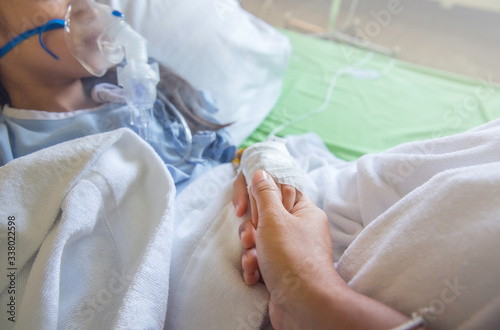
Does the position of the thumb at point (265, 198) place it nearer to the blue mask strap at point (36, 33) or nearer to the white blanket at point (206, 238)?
the white blanket at point (206, 238)

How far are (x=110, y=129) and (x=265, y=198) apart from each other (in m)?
0.49

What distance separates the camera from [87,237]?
570mm

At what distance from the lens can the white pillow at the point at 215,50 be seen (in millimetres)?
1014

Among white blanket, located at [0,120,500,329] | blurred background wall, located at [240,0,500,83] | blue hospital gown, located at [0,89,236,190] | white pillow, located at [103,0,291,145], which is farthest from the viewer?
blurred background wall, located at [240,0,500,83]

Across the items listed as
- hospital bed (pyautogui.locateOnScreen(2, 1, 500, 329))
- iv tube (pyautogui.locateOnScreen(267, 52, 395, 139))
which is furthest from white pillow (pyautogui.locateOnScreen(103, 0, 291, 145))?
hospital bed (pyautogui.locateOnScreen(2, 1, 500, 329))

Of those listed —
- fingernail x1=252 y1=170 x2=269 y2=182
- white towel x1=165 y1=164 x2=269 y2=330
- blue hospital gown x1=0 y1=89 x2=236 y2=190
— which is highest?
fingernail x1=252 y1=170 x2=269 y2=182

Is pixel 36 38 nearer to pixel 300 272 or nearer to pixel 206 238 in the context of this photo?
pixel 206 238

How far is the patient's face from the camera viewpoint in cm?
73

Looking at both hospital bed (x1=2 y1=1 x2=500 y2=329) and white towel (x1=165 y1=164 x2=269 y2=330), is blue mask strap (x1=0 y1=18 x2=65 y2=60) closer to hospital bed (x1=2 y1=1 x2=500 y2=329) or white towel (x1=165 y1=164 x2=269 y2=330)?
hospital bed (x1=2 y1=1 x2=500 y2=329)

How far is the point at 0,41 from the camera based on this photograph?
0.75 m

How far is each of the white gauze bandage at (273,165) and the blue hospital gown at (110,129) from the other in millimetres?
182

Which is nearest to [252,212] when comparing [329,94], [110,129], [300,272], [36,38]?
[300,272]

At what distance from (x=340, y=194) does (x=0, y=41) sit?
81cm

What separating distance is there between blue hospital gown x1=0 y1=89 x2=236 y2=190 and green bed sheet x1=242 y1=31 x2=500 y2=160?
0.17m
